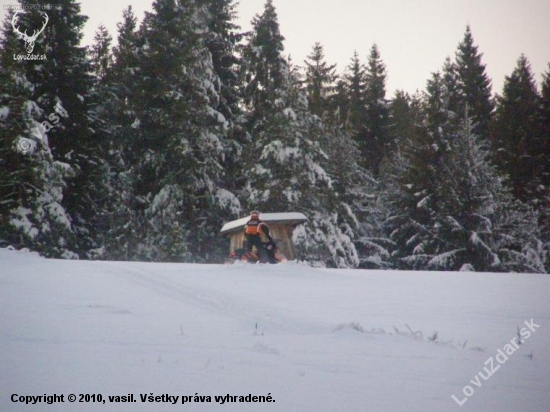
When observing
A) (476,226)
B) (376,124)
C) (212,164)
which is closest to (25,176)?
(212,164)

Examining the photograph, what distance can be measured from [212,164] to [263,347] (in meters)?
21.9

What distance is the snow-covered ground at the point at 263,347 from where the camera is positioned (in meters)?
3.10

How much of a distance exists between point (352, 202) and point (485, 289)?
20915mm

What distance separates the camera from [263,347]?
160 inches

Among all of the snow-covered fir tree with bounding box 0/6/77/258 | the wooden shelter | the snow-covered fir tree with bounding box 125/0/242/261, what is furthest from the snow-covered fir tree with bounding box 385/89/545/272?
the snow-covered fir tree with bounding box 0/6/77/258

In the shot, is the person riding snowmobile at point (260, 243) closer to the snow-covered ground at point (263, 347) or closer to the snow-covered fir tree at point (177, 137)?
the snow-covered ground at point (263, 347)

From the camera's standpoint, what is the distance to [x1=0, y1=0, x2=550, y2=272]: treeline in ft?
72.2

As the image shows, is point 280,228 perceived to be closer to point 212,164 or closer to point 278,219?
point 278,219

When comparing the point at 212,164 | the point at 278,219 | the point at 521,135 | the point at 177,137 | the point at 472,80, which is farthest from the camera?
the point at 472,80

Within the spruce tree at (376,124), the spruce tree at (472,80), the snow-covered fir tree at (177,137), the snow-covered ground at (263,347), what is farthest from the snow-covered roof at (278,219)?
the spruce tree at (472,80)

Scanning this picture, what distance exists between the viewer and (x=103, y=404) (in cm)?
287

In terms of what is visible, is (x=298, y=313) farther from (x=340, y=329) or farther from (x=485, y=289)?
(x=485, y=289)

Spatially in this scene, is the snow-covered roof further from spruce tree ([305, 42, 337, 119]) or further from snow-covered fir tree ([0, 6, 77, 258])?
spruce tree ([305, 42, 337, 119])

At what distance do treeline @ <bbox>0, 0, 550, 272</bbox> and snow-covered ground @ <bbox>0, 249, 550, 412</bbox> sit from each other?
1397 cm
